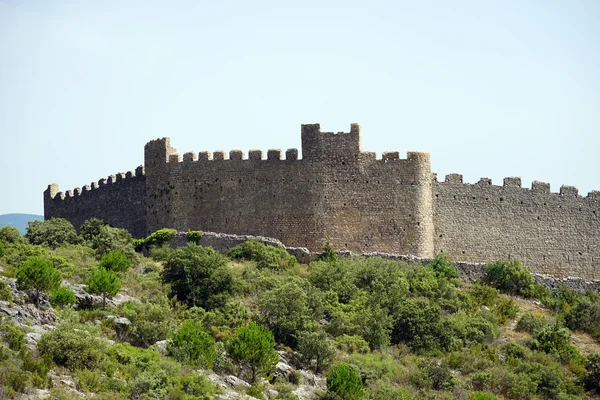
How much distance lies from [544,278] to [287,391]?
15945mm

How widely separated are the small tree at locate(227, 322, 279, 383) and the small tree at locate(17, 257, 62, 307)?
5.16 meters

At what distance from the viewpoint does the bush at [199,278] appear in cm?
4150

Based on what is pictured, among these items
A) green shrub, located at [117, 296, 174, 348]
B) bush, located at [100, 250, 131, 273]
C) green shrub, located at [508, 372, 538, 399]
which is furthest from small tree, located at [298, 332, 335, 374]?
bush, located at [100, 250, 131, 273]

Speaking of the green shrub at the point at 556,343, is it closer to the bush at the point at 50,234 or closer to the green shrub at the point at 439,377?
the green shrub at the point at 439,377

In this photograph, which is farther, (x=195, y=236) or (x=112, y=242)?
(x=195, y=236)

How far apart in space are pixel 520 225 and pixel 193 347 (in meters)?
19.5

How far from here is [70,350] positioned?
33156mm

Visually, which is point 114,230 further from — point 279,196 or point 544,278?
point 544,278

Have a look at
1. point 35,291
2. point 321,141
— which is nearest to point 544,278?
point 321,141

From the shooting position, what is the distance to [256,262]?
46.4 m

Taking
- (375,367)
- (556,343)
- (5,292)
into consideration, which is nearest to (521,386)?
(556,343)

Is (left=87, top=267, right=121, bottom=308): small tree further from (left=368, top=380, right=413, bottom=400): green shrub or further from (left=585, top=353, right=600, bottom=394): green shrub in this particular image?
(left=585, top=353, right=600, bottom=394): green shrub

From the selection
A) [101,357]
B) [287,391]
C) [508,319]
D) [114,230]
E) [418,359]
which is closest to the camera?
[101,357]

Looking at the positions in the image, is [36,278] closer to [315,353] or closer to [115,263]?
[115,263]
